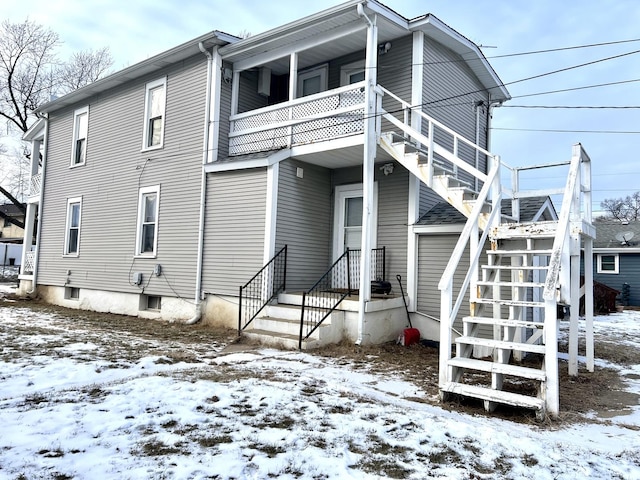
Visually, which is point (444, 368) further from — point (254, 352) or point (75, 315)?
point (75, 315)

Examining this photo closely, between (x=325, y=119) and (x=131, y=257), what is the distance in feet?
22.5

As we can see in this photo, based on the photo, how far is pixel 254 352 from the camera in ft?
24.8

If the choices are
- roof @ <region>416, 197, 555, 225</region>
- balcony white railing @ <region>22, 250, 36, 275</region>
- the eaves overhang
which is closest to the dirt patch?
roof @ <region>416, 197, 555, 225</region>

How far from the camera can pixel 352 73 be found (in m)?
10.6

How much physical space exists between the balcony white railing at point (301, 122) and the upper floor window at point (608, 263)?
1795cm

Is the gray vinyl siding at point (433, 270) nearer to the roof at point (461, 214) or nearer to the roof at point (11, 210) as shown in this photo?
the roof at point (461, 214)

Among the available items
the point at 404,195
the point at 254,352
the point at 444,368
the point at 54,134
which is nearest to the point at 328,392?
the point at 444,368

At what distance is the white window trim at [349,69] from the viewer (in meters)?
10.4

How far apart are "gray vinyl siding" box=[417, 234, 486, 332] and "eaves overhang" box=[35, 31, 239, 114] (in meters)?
6.58

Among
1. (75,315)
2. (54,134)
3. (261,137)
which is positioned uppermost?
(54,134)

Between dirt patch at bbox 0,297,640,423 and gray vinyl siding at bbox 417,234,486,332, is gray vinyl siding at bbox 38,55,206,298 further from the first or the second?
gray vinyl siding at bbox 417,234,486,332

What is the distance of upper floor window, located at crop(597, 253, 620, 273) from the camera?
21170mm

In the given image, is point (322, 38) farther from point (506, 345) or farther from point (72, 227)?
point (72, 227)

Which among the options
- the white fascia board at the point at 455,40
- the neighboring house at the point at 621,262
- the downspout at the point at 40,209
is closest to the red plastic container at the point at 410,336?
the white fascia board at the point at 455,40
